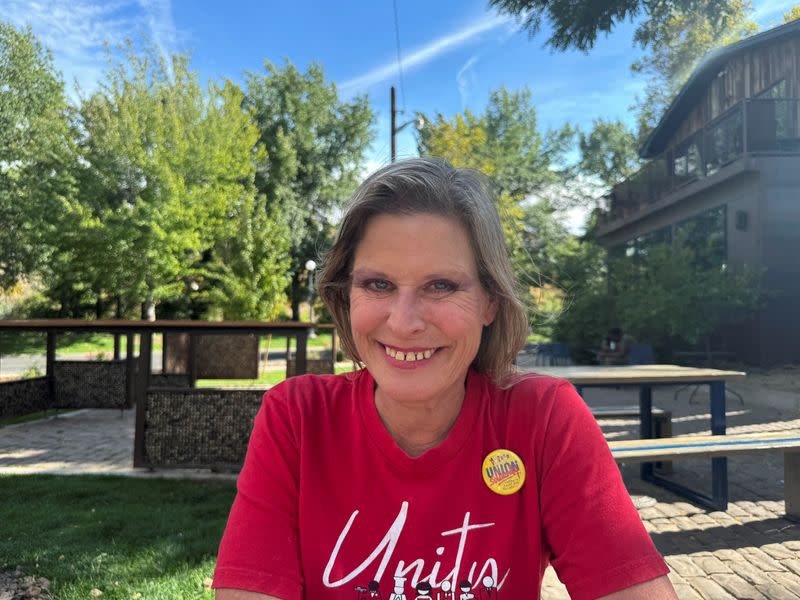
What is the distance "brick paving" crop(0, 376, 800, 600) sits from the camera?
12.1 ft

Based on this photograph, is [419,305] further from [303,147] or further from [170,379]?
[303,147]

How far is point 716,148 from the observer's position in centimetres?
1658

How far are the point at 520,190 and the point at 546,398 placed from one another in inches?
1482

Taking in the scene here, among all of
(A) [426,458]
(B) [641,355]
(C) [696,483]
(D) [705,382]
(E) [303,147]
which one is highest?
(E) [303,147]

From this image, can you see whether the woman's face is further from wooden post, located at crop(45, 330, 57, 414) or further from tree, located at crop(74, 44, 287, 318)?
tree, located at crop(74, 44, 287, 318)

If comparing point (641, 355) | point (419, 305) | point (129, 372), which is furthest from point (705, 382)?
point (129, 372)

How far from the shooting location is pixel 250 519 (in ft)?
4.32

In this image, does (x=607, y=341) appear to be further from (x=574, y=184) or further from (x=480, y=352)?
(x=574, y=184)

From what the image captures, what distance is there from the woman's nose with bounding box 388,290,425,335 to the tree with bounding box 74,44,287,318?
23662 mm

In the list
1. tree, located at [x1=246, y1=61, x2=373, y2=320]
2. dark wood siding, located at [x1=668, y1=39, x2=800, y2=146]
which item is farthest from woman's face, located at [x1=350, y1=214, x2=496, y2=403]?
tree, located at [x1=246, y1=61, x2=373, y2=320]

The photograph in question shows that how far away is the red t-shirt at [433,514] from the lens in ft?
4.15

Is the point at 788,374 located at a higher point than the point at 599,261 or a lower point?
lower

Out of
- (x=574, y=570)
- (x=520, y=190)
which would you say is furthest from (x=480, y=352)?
(x=520, y=190)

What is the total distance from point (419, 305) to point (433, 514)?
0.46m
